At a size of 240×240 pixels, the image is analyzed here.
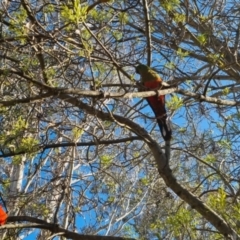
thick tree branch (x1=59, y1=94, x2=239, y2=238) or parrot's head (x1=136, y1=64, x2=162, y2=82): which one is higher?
parrot's head (x1=136, y1=64, x2=162, y2=82)

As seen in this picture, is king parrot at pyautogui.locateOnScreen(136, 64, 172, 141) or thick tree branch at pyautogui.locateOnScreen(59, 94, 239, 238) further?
king parrot at pyautogui.locateOnScreen(136, 64, 172, 141)

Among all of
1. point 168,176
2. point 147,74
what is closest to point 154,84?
point 147,74

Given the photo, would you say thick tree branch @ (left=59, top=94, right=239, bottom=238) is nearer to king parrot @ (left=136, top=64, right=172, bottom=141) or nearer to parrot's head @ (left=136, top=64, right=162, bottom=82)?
king parrot @ (left=136, top=64, right=172, bottom=141)

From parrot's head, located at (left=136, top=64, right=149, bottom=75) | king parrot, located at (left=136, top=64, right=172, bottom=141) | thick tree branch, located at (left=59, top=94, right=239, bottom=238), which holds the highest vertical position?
parrot's head, located at (left=136, top=64, right=149, bottom=75)

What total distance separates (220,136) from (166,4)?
1.35 m

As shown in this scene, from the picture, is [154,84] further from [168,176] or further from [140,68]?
[168,176]

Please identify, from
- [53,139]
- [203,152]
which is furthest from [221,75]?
[53,139]

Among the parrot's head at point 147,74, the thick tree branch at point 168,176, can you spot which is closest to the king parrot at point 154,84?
the parrot's head at point 147,74

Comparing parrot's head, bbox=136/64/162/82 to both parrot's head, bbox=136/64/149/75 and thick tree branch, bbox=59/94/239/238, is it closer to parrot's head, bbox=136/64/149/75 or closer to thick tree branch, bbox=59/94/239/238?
parrot's head, bbox=136/64/149/75

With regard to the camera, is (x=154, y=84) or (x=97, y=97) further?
(x=154, y=84)

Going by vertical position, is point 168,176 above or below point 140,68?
below

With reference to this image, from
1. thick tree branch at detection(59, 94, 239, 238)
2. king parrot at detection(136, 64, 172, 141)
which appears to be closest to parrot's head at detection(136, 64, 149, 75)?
king parrot at detection(136, 64, 172, 141)

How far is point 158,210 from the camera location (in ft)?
21.0

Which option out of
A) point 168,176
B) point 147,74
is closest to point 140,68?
point 147,74
